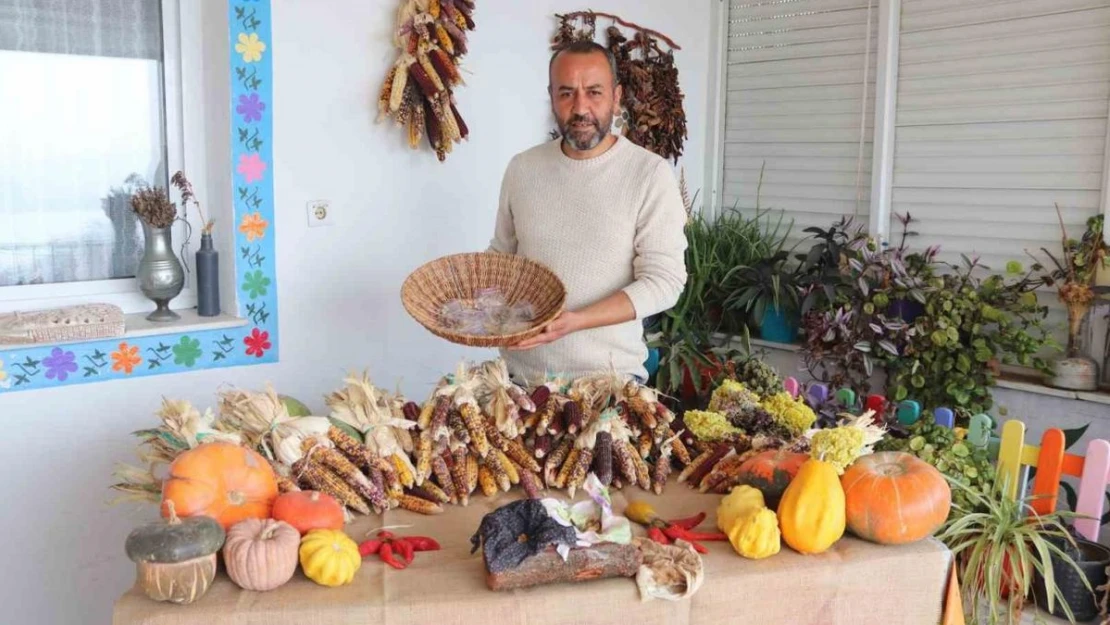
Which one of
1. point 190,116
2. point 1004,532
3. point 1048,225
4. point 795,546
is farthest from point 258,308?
point 1048,225

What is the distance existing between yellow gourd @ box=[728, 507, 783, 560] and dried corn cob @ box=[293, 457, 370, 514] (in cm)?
82

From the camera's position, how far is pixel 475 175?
4.20m

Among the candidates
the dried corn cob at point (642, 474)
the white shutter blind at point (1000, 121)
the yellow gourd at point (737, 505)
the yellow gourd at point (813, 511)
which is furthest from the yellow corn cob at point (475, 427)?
the white shutter blind at point (1000, 121)

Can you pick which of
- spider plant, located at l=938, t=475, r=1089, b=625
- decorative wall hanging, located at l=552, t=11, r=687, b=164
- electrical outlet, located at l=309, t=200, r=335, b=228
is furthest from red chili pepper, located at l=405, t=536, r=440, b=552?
decorative wall hanging, located at l=552, t=11, r=687, b=164

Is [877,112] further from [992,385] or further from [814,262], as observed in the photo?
[992,385]

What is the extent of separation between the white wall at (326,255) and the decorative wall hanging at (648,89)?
118 millimetres

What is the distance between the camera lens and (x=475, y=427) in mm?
2299

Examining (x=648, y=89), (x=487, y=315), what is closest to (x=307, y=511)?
(x=487, y=315)

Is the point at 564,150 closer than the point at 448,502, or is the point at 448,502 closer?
the point at 448,502

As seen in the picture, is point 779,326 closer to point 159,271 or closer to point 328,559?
point 159,271

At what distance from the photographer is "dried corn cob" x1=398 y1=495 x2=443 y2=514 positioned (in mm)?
2148

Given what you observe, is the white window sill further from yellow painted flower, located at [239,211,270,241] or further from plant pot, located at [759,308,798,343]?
plant pot, located at [759,308,798,343]

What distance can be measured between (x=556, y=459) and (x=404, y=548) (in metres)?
0.53

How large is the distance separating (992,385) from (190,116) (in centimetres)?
334
